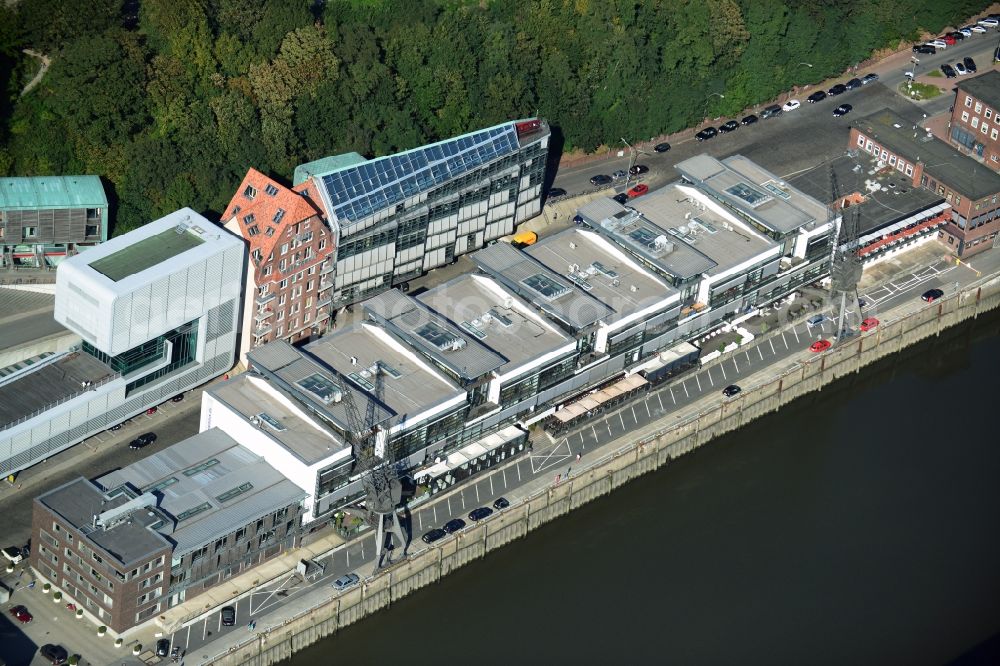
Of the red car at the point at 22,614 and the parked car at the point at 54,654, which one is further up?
the red car at the point at 22,614

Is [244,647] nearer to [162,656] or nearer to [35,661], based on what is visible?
[162,656]

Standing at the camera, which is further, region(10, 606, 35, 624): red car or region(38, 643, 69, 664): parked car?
region(10, 606, 35, 624): red car

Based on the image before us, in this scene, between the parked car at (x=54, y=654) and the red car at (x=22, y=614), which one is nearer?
the parked car at (x=54, y=654)

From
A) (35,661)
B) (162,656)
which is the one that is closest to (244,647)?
(162,656)

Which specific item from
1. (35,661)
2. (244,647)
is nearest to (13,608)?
(35,661)

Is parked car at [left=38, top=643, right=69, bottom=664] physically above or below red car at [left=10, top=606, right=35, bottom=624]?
below
